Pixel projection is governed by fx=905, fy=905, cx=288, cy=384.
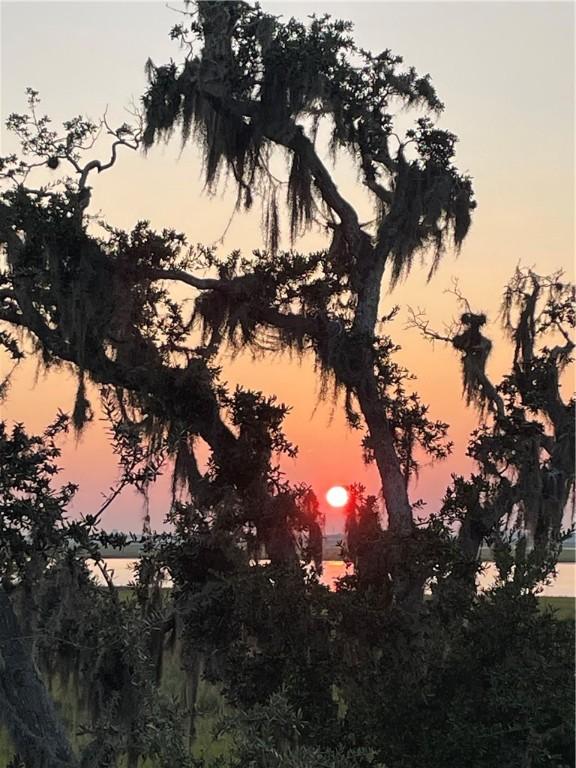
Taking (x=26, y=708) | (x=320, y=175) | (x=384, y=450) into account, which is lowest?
(x=26, y=708)

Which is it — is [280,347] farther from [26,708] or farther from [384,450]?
[26,708]

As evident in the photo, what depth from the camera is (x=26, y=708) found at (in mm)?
5387

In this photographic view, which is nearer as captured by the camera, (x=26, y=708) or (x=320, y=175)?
(x=26, y=708)

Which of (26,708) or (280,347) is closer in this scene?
(26,708)

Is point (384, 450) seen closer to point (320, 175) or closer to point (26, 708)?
point (320, 175)

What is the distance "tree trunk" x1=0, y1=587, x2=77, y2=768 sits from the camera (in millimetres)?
5199

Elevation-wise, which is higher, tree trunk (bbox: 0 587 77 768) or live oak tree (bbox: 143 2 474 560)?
live oak tree (bbox: 143 2 474 560)

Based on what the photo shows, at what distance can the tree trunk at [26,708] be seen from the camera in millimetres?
5199

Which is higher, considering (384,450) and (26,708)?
(384,450)

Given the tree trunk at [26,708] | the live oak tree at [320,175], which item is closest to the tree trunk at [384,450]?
the live oak tree at [320,175]

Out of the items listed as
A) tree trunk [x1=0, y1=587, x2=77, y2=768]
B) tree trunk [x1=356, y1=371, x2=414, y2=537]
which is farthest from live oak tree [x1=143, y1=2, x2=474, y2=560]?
tree trunk [x1=0, y1=587, x2=77, y2=768]

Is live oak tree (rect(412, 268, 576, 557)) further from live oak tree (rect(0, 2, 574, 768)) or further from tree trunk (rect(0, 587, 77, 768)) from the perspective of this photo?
tree trunk (rect(0, 587, 77, 768))

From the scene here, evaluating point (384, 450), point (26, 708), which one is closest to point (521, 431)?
point (384, 450)

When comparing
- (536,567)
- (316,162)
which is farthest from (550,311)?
(536,567)
